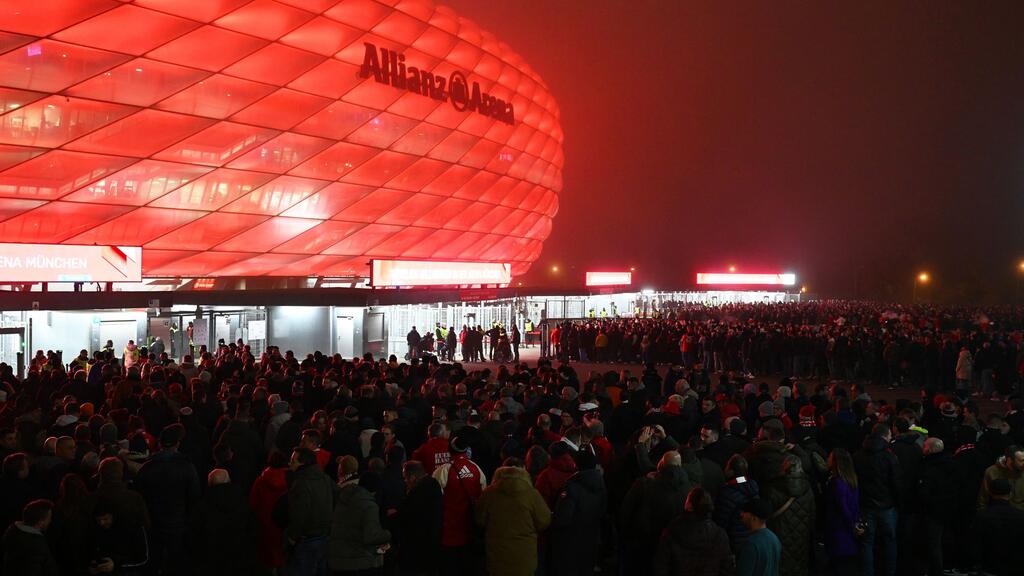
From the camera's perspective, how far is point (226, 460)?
873cm

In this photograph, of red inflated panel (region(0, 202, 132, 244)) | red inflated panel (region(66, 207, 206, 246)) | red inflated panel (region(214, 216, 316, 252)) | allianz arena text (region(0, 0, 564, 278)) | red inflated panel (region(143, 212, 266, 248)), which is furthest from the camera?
red inflated panel (region(214, 216, 316, 252))

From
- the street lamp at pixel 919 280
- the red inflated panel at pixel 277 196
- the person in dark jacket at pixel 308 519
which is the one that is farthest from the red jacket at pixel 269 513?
the street lamp at pixel 919 280

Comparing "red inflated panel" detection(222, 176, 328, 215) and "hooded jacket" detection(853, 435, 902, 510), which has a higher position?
"red inflated panel" detection(222, 176, 328, 215)

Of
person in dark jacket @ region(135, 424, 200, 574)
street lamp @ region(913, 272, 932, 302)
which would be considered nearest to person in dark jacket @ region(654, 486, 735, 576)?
person in dark jacket @ region(135, 424, 200, 574)

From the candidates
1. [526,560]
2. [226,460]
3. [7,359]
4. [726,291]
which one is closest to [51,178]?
[7,359]

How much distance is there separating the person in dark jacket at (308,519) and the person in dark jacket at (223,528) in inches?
30.5

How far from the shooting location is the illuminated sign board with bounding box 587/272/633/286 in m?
67.0

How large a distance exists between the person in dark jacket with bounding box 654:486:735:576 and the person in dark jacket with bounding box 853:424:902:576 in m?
2.66

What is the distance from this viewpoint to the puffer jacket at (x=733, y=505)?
258 inches

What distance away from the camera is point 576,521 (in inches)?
265

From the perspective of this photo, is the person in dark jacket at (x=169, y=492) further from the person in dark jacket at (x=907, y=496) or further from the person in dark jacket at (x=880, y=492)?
the person in dark jacket at (x=907, y=496)

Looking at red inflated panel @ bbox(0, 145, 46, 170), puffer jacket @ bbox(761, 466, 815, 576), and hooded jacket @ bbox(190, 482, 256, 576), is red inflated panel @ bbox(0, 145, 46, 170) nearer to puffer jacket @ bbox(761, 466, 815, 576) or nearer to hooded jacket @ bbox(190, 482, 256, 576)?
hooded jacket @ bbox(190, 482, 256, 576)

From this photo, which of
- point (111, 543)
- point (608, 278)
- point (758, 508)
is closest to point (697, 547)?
point (758, 508)

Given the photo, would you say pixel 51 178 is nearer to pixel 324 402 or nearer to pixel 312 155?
pixel 312 155
